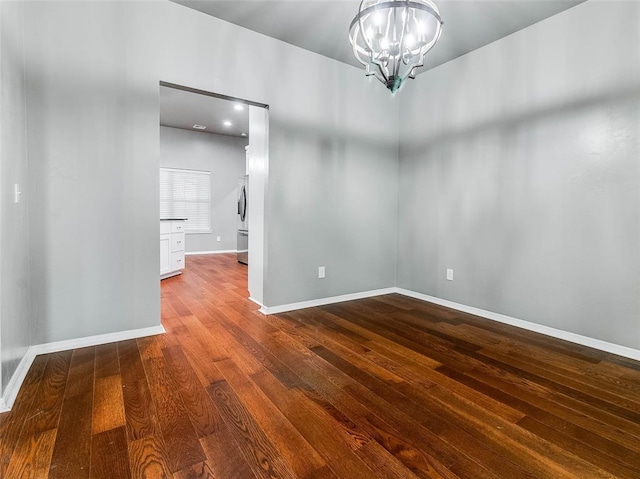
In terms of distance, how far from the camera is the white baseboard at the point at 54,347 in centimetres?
166

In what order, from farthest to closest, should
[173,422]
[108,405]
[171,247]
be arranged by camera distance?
[171,247], [108,405], [173,422]

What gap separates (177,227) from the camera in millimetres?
5336

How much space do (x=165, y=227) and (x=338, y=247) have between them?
2.92 meters

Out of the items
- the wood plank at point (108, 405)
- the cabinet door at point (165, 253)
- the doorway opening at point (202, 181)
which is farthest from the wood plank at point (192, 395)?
the doorway opening at point (202, 181)

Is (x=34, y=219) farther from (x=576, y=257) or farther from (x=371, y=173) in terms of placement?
(x=576, y=257)

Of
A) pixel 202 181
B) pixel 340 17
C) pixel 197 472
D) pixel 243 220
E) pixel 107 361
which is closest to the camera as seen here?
pixel 197 472

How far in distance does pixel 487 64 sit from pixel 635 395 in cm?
288

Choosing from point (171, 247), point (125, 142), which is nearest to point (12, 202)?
point (125, 142)

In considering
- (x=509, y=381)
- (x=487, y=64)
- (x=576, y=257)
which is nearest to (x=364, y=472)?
(x=509, y=381)

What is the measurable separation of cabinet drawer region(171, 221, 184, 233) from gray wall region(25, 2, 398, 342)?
2.72 m

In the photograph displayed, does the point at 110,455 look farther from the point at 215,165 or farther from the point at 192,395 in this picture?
the point at 215,165

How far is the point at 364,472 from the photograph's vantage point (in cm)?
124

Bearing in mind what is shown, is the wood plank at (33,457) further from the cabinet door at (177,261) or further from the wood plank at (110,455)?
Result: the cabinet door at (177,261)

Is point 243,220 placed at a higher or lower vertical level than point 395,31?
lower
